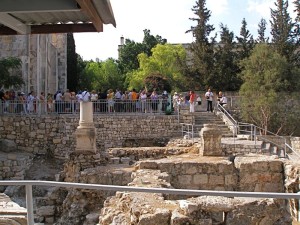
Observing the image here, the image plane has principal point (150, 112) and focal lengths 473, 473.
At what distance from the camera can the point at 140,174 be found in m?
13.8

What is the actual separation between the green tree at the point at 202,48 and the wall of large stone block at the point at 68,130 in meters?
14.0

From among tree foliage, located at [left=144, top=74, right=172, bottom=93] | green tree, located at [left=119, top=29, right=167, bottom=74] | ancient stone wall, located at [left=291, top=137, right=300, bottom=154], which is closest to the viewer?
ancient stone wall, located at [left=291, top=137, right=300, bottom=154]

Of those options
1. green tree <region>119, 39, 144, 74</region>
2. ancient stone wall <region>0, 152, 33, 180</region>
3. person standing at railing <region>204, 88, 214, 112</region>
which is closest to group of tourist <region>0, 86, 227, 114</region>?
person standing at railing <region>204, 88, 214, 112</region>

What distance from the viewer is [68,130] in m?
25.0

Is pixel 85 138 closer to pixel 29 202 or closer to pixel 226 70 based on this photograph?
pixel 29 202

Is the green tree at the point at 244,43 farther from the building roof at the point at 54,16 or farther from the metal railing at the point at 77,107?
the building roof at the point at 54,16

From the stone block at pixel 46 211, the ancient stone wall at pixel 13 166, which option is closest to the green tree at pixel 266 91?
the ancient stone wall at pixel 13 166

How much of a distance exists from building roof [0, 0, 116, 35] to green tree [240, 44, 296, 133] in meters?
21.9

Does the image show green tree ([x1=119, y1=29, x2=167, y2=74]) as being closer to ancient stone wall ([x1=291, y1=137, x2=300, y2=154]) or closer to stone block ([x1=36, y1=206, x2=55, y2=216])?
ancient stone wall ([x1=291, y1=137, x2=300, y2=154])

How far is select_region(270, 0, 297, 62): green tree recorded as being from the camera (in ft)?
Answer: 124

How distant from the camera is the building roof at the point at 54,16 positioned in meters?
5.43

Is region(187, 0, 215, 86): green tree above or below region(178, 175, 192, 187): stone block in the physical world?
above

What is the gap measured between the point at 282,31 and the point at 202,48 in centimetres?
670

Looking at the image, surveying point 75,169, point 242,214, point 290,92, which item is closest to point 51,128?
point 75,169
